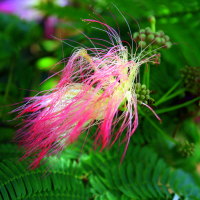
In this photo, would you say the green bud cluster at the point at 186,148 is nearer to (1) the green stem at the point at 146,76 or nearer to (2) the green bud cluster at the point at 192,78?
(2) the green bud cluster at the point at 192,78

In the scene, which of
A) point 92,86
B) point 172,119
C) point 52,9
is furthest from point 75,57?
point 52,9

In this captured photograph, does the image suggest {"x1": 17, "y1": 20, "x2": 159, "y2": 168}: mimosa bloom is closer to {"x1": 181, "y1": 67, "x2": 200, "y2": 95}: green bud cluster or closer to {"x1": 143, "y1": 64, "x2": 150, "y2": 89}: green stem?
{"x1": 143, "y1": 64, "x2": 150, "y2": 89}: green stem

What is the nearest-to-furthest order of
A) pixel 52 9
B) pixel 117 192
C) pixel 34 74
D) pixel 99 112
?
pixel 99 112 < pixel 117 192 < pixel 34 74 < pixel 52 9

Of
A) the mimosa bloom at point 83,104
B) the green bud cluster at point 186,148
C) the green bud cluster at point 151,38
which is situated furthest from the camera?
the green bud cluster at point 186,148

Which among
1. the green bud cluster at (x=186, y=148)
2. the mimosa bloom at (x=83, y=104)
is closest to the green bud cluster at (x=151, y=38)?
the mimosa bloom at (x=83, y=104)

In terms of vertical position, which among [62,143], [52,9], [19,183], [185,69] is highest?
[52,9]

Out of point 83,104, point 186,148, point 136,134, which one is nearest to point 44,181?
point 83,104

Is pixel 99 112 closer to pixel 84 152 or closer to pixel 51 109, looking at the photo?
pixel 51 109

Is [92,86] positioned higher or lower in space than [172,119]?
higher
